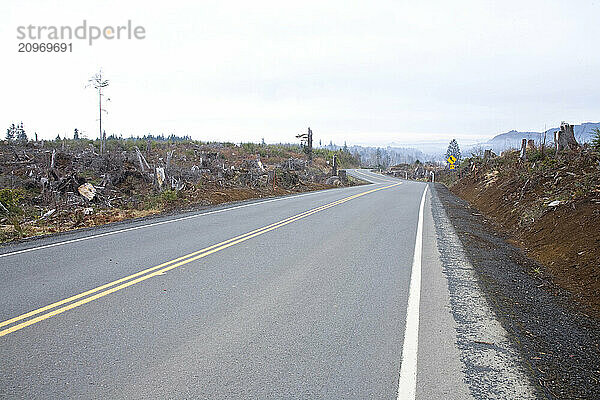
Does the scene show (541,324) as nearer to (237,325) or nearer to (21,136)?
(237,325)

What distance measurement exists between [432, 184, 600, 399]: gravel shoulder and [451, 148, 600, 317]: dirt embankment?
335 mm

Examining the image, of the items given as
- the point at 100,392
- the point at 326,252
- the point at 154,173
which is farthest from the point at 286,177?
the point at 100,392

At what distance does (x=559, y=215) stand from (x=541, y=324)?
6.16 meters

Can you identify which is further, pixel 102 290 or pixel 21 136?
pixel 21 136

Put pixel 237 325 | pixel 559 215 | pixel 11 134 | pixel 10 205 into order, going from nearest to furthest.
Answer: pixel 237 325, pixel 559 215, pixel 10 205, pixel 11 134

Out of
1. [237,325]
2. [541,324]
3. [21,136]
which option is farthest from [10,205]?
[21,136]

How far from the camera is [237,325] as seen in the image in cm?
500

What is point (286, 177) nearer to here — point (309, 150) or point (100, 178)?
point (100, 178)

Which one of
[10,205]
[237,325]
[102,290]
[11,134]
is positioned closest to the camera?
[237,325]

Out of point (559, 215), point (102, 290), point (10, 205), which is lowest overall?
point (102, 290)

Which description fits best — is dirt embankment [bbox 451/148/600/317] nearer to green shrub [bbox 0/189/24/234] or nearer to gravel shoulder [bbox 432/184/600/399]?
gravel shoulder [bbox 432/184/600/399]

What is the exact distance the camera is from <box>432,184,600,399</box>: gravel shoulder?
3889 mm

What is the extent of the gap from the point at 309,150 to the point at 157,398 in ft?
189

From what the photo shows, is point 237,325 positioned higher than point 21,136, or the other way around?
point 21,136
